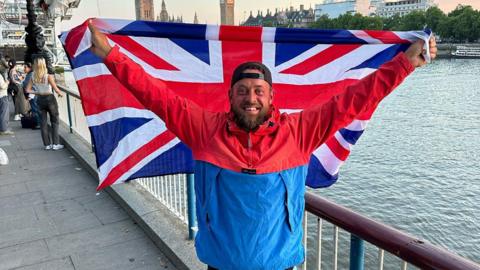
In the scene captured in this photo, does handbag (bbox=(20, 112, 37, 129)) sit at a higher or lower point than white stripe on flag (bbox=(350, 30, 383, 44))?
lower

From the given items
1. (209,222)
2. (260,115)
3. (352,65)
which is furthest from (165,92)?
(352,65)

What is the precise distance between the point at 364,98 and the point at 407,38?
728mm

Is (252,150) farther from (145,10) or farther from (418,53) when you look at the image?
(145,10)

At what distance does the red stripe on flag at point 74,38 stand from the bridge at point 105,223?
1.67 metres

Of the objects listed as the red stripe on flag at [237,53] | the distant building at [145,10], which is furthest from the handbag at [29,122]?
the distant building at [145,10]

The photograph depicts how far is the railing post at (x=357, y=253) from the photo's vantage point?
221 cm

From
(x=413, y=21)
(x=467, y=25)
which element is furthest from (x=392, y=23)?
(x=467, y=25)

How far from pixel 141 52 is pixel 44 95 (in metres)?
5.77

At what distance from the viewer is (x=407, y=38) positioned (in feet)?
8.68

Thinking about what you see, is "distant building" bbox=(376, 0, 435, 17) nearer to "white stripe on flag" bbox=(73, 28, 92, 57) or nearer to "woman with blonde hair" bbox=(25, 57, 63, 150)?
"woman with blonde hair" bbox=(25, 57, 63, 150)

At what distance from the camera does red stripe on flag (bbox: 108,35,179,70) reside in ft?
9.78

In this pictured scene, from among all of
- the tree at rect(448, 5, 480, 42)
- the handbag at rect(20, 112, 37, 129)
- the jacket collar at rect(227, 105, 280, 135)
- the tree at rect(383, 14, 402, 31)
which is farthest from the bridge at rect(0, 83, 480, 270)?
→ the tree at rect(383, 14, 402, 31)

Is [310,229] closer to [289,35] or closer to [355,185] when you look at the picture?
[355,185]

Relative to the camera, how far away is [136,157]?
10.3 feet
